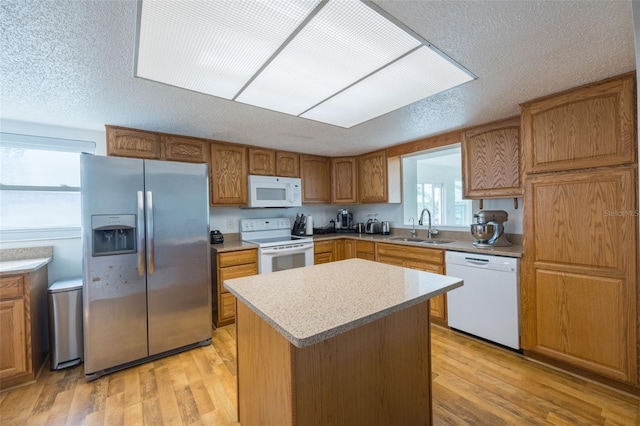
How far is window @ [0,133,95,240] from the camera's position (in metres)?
2.42

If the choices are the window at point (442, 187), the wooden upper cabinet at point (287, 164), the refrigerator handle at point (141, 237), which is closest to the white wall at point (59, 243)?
the refrigerator handle at point (141, 237)

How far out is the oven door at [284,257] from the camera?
120 inches

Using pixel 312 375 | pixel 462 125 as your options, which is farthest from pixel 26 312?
pixel 462 125

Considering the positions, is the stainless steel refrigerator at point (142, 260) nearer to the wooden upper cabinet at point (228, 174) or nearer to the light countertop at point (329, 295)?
the wooden upper cabinet at point (228, 174)

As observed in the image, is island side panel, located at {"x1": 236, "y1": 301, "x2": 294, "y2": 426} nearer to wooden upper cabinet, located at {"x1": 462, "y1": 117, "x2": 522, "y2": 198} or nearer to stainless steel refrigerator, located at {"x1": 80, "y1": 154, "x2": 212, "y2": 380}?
stainless steel refrigerator, located at {"x1": 80, "y1": 154, "x2": 212, "y2": 380}

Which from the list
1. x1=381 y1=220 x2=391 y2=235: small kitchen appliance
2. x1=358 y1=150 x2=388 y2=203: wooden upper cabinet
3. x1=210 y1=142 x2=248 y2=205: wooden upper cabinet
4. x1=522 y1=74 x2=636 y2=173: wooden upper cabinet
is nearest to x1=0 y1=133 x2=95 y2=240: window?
x1=210 y1=142 x2=248 y2=205: wooden upper cabinet

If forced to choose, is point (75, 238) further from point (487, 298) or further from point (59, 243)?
point (487, 298)

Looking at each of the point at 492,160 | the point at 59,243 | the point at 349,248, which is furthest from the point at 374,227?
the point at 59,243

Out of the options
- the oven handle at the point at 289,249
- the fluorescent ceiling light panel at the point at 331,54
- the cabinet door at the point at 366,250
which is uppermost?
the fluorescent ceiling light panel at the point at 331,54

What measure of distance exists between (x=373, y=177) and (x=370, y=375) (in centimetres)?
302

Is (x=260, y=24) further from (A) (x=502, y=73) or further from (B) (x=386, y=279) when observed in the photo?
(A) (x=502, y=73)

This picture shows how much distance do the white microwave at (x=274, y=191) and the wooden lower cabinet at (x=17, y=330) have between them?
6.64 ft

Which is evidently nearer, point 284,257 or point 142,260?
point 142,260

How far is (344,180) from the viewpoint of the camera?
417 cm
